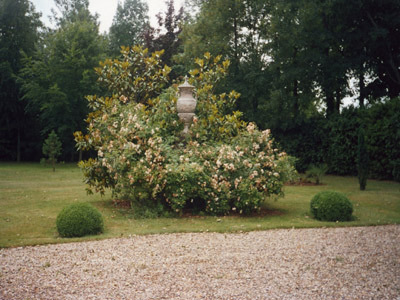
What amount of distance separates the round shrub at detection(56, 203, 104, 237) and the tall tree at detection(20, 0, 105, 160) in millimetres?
20438

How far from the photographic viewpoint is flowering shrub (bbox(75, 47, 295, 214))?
835 cm

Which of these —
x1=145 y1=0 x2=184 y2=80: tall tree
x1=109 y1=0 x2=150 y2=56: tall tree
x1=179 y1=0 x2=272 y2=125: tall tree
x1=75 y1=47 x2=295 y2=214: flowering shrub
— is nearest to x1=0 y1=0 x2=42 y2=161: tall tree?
x1=109 y1=0 x2=150 y2=56: tall tree

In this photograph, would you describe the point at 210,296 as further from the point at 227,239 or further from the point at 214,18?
the point at 214,18

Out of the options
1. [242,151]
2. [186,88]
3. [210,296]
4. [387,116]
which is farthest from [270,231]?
[387,116]

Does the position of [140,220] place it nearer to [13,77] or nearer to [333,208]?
[333,208]

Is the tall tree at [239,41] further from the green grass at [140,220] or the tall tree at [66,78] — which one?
the green grass at [140,220]

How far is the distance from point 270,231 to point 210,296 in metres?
3.46

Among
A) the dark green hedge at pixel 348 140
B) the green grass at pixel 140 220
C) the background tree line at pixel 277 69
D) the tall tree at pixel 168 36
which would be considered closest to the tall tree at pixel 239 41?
the background tree line at pixel 277 69

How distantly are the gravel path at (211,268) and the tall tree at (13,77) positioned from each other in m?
27.8

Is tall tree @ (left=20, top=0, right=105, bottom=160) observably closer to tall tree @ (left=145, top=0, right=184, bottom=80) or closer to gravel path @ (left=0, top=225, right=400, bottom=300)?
tall tree @ (left=145, top=0, right=184, bottom=80)

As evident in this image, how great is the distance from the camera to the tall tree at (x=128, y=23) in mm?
35000

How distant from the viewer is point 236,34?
23016 millimetres

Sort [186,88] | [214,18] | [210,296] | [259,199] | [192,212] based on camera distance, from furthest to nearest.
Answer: [214,18] → [186,88] → [192,212] → [259,199] → [210,296]

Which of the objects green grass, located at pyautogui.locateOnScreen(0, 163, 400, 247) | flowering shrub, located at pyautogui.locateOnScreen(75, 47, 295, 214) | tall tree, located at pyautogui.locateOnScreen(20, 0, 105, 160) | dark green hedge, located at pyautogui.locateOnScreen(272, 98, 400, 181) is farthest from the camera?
tall tree, located at pyautogui.locateOnScreen(20, 0, 105, 160)
